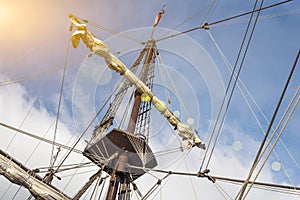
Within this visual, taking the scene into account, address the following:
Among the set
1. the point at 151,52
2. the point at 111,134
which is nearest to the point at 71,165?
the point at 111,134

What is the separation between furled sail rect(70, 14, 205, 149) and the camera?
30.8ft

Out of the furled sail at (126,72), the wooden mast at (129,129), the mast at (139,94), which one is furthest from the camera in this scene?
the mast at (139,94)

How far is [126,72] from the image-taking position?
10.8m

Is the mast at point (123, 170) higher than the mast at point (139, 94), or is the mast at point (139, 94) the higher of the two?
the mast at point (139, 94)

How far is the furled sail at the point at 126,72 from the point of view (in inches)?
369

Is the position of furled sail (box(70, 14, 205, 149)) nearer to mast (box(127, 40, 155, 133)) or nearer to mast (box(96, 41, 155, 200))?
mast (box(127, 40, 155, 133))

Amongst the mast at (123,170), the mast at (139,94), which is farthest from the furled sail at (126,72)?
the mast at (123,170)

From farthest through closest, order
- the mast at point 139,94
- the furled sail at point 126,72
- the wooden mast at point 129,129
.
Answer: the mast at point 139,94
the furled sail at point 126,72
the wooden mast at point 129,129

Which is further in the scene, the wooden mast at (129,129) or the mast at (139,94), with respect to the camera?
the mast at (139,94)

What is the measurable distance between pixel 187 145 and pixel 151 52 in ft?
16.3

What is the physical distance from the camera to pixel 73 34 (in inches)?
358

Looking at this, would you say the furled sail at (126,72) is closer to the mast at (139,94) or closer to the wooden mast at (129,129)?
the mast at (139,94)

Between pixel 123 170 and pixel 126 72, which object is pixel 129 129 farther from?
pixel 126 72

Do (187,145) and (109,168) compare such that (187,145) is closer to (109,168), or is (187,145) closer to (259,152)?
(109,168)
